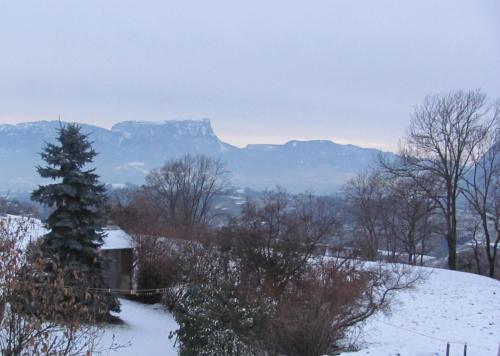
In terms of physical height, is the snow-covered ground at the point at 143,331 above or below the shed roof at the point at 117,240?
below

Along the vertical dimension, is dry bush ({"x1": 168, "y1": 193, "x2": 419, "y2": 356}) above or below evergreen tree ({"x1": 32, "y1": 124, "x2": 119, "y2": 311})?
below

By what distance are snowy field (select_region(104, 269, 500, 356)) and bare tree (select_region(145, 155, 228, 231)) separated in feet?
83.5

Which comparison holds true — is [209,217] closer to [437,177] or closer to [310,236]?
[437,177]

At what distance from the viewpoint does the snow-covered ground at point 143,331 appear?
1549 cm

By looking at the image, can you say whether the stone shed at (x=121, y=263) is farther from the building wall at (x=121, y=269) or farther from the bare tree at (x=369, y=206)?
the bare tree at (x=369, y=206)

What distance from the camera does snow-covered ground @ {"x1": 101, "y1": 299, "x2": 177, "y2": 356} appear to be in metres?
15.5

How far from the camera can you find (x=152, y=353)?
15.4 meters

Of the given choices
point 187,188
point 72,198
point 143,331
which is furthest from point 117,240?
point 187,188

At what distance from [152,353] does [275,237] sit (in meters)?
5.22

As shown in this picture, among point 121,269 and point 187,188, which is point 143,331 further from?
point 187,188

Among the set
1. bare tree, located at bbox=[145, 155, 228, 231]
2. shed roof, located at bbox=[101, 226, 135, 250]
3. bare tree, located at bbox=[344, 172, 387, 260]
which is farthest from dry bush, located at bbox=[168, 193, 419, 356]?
bare tree, located at bbox=[145, 155, 228, 231]

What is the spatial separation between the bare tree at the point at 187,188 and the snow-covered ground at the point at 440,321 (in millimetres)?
28822

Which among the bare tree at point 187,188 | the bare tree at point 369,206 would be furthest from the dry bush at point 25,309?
the bare tree at point 187,188

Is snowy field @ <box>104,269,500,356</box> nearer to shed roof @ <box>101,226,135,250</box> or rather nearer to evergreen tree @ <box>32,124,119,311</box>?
shed roof @ <box>101,226,135,250</box>
